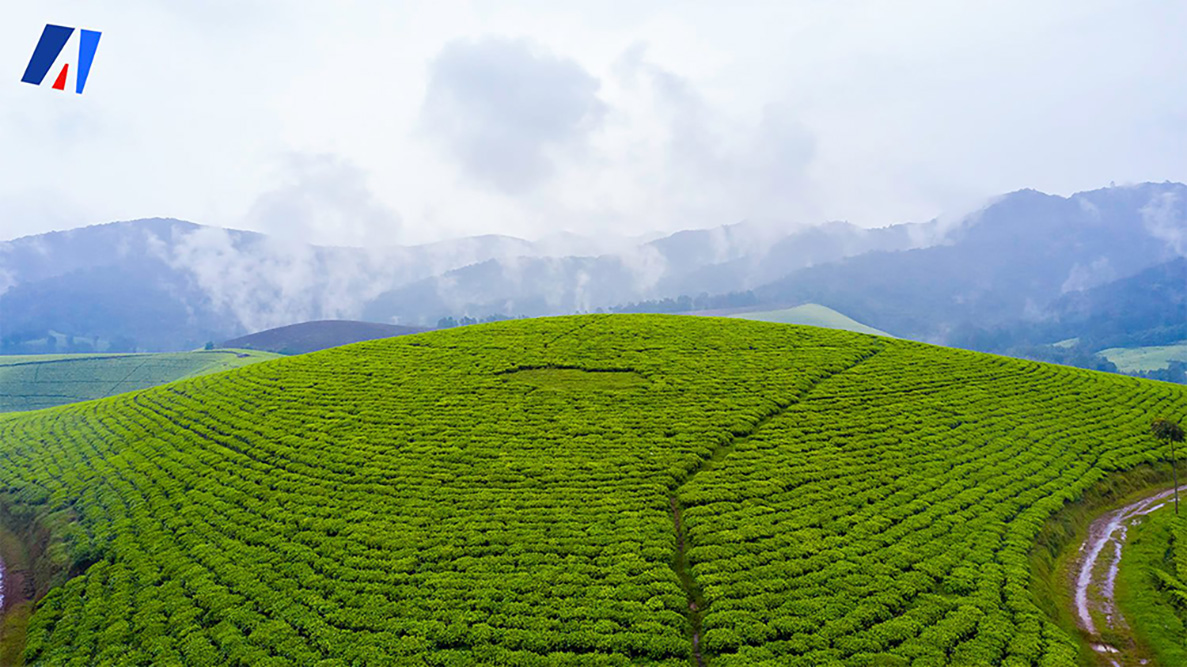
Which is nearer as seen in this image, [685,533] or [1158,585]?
[1158,585]

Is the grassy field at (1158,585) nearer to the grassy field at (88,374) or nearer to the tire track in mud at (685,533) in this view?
the tire track in mud at (685,533)

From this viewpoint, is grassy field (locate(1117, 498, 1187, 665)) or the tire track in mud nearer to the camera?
grassy field (locate(1117, 498, 1187, 665))

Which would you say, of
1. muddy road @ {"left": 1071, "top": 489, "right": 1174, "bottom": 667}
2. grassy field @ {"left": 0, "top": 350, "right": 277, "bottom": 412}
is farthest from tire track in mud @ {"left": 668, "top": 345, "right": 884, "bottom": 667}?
grassy field @ {"left": 0, "top": 350, "right": 277, "bottom": 412}

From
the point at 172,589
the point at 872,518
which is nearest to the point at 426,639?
the point at 172,589

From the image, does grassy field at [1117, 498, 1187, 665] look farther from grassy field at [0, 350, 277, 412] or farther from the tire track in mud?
grassy field at [0, 350, 277, 412]

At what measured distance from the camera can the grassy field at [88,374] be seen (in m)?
132

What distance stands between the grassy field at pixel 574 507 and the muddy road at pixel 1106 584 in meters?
1.78

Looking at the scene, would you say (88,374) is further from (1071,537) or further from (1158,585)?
(1158,585)

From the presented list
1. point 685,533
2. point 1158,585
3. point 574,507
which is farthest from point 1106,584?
point 574,507

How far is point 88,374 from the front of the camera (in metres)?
151

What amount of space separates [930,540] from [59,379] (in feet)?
594

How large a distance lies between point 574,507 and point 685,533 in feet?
20.2

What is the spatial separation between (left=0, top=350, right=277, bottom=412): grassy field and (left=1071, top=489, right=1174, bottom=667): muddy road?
134955mm

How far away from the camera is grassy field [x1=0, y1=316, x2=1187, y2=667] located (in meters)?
24.3
